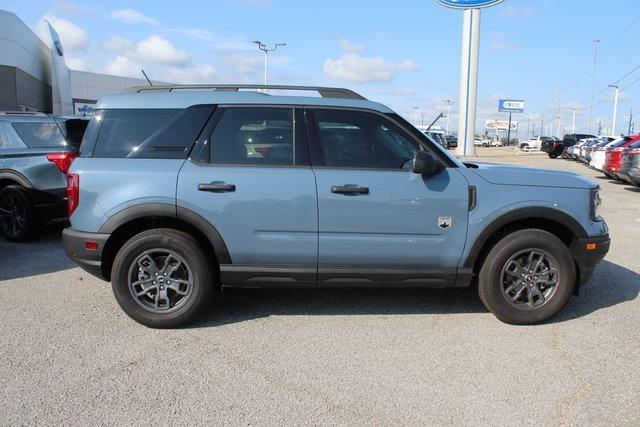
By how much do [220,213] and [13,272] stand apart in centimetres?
326

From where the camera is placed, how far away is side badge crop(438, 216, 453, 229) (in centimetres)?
421

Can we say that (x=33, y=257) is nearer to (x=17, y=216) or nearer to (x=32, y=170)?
(x=17, y=216)

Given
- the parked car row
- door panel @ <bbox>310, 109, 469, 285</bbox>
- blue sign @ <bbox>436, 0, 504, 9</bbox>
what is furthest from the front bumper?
blue sign @ <bbox>436, 0, 504, 9</bbox>

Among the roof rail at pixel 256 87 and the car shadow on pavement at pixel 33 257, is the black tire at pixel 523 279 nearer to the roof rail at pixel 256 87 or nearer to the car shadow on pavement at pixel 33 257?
the roof rail at pixel 256 87

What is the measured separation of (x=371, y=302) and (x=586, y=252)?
1880 mm

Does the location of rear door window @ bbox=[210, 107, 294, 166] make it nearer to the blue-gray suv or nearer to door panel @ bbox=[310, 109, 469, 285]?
the blue-gray suv

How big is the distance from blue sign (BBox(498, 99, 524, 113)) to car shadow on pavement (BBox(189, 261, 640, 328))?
70.8m

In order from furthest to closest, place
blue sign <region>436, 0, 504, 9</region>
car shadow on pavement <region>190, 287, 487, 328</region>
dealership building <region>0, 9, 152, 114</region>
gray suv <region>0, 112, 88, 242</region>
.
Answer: blue sign <region>436, 0, 504, 9</region>, dealership building <region>0, 9, 152, 114</region>, gray suv <region>0, 112, 88, 242</region>, car shadow on pavement <region>190, 287, 487, 328</region>

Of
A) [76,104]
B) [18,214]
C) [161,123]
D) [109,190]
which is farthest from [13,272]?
[76,104]

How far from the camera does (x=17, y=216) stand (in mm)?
7316

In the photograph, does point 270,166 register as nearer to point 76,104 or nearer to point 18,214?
point 18,214

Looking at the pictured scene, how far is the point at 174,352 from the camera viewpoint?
12.6 feet

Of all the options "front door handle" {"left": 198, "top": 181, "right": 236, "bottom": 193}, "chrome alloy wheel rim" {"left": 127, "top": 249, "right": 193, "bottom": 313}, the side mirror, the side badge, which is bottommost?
"chrome alloy wheel rim" {"left": 127, "top": 249, "right": 193, "bottom": 313}

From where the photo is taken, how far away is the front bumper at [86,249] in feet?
13.9
